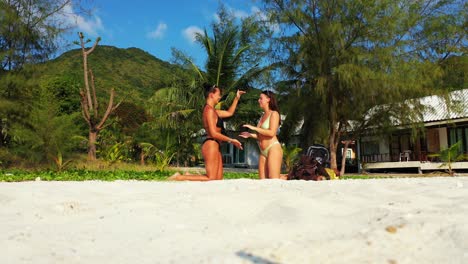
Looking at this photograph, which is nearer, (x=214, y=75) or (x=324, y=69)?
(x=324, y=69)

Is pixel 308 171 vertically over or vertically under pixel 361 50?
under

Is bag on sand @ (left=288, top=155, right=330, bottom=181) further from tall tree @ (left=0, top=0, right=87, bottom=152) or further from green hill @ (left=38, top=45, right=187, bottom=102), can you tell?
green hill @ (left=38, top=45, right=187, bottom=102)

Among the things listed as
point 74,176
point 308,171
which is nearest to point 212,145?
point 308,171

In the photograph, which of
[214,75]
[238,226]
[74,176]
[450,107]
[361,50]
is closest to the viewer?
[238,226]

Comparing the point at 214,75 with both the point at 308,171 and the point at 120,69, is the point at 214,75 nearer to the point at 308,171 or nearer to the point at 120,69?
the point at 308,171

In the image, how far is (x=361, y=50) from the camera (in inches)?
527

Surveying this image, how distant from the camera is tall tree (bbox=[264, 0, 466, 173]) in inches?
522

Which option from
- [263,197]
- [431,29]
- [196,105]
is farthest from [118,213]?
[196,105]

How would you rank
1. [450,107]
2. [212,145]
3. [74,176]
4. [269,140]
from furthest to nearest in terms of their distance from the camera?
[450,107] → [74,176] → [212,145] → [269,140]

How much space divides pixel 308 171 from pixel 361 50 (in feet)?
29.1

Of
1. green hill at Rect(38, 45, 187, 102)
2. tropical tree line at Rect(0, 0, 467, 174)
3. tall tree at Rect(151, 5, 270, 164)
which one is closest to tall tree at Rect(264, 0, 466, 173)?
tropical tree line at Rect(0, 0, 467, 174)

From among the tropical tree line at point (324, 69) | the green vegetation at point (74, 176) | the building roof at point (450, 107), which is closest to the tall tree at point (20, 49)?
the tropical tree line at point (324, 69)

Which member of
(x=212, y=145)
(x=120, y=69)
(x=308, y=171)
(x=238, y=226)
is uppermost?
(x=120, y=69)

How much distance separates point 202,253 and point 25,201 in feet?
7.42
